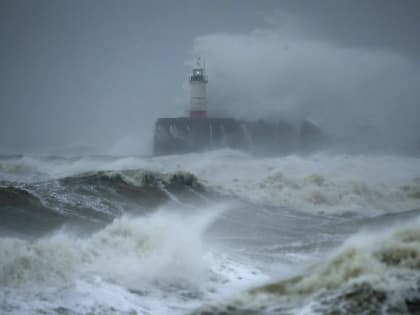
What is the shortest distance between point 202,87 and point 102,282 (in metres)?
31.5

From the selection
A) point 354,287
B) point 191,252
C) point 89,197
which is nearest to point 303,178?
point 89,197

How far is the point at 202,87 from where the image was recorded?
36.8 m

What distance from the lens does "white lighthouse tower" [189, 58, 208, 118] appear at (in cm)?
3662

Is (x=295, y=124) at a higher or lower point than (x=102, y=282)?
higher

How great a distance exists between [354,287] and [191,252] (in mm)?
2958

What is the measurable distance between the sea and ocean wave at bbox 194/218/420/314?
0.04 feet

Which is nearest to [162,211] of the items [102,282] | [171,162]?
[102,282]

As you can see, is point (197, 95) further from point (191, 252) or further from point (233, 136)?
point (191, 252)

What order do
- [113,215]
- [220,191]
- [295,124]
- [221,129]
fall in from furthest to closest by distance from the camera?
1. [295,124]
2. [221,129]
3. [220,191]
4. [113,215]

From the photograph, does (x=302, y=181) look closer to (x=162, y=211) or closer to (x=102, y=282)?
(x=162, y=211)

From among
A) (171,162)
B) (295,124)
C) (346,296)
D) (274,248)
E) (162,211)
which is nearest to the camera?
(346,296)

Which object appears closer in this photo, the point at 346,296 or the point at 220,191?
the point at 346,296

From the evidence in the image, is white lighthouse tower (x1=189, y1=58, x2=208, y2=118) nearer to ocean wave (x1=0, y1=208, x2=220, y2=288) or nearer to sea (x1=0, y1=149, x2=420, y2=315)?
sea (x1=0, y1=149, x2=420, y2=315)

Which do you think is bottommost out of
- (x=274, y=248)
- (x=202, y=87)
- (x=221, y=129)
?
(x=274, y=248)
